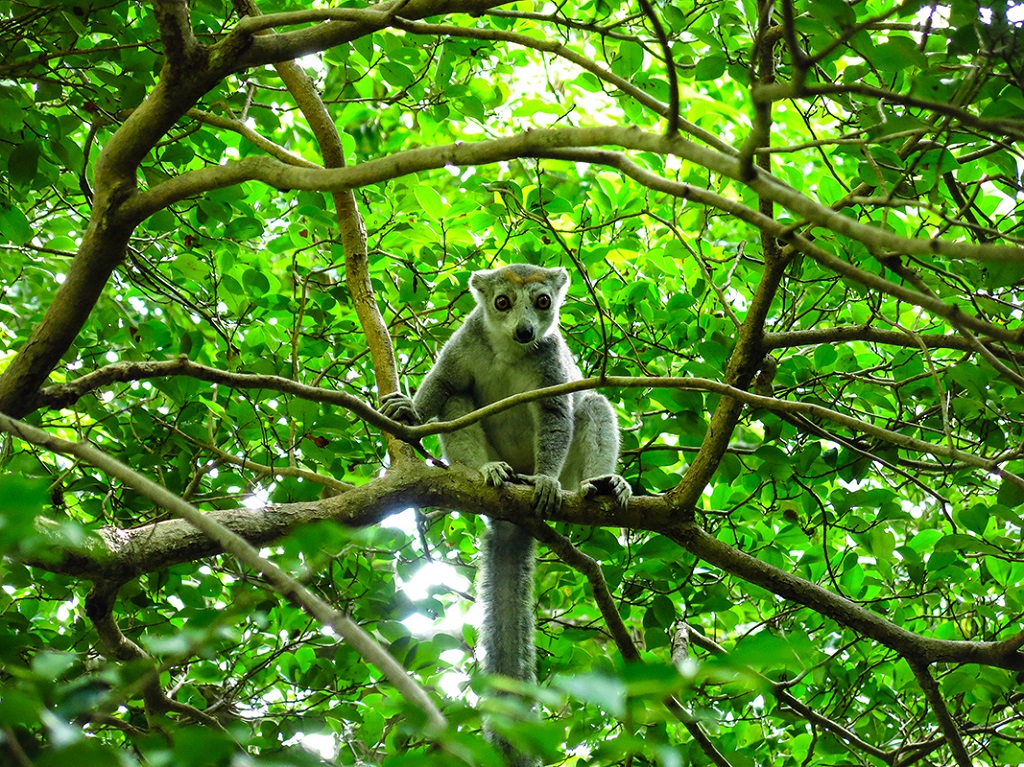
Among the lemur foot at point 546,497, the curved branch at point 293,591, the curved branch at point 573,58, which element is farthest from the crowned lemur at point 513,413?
the curved branch at point 293,591

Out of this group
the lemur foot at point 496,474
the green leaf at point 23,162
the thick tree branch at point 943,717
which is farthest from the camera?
the lemur foot at point 496,474

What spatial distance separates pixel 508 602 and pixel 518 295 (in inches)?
83.5

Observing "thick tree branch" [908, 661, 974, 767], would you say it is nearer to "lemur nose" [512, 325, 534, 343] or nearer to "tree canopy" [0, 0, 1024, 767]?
"tree canopy" [0, 0, 1024, 767]

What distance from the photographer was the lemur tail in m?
5.04

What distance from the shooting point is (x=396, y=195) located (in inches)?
218

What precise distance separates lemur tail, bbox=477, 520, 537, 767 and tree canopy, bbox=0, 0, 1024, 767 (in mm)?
241

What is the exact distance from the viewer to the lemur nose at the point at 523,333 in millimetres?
6074

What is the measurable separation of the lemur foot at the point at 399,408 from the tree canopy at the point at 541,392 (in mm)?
91

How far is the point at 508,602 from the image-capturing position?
529cm

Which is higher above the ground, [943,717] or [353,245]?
[353,245]

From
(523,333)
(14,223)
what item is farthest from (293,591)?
(523,333)

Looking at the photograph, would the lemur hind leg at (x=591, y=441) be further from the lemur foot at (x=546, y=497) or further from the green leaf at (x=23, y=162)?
the green leaf at (x=23, y=162)

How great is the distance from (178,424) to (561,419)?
2376 millimetres

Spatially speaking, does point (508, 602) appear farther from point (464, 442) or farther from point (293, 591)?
point (293, 591)
